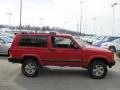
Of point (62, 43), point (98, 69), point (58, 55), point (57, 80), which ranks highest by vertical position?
point (62, 43)

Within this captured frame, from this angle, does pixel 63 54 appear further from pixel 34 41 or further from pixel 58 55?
pixel 34 41

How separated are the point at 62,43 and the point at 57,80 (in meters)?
1.68

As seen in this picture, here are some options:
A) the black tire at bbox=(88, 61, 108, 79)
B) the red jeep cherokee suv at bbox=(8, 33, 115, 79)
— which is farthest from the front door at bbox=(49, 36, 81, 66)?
the black tire at bbox=(88, 61, 108, 79)

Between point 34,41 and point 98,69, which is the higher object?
point 34,41

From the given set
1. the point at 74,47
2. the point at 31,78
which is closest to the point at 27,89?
the point at 31,78

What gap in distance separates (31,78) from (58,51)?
5.18 feet

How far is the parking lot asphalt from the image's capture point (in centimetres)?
1002

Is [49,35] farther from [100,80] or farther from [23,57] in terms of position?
[100,80]

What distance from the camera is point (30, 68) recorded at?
1213cm

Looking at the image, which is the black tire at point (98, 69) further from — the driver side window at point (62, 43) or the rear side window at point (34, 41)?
the rear side window at point (34, 41)

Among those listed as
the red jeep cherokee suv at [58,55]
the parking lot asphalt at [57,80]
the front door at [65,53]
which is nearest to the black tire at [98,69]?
the red jeep cherokee suv at [58,55]

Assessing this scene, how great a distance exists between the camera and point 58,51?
1202 cm

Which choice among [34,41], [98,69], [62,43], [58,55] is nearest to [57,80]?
[58,55]

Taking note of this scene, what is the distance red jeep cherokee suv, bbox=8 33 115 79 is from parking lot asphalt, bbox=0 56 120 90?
18.6 inches
